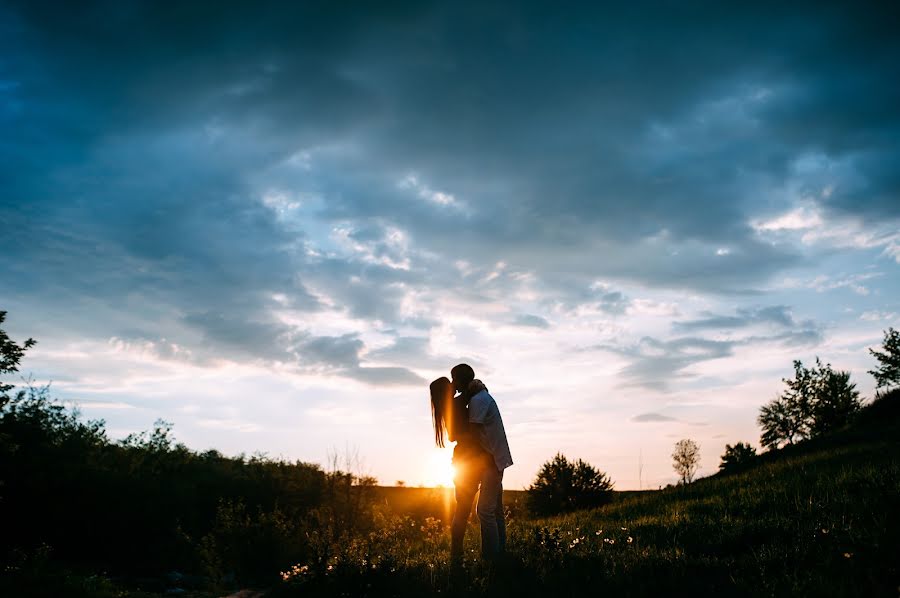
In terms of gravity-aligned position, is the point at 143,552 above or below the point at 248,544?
below

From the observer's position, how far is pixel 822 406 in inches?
1989

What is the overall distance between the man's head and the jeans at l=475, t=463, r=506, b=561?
115 cm

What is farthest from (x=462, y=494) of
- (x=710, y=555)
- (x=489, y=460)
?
(x=710, y=555)

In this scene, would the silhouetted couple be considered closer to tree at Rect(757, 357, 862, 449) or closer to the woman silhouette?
the woman silhouette

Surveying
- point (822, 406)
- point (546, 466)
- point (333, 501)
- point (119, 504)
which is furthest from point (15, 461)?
point (822, 406)

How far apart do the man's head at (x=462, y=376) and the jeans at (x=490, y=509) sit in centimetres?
115

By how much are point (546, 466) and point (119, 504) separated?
19.1 m

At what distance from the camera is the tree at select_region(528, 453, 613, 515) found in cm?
1867

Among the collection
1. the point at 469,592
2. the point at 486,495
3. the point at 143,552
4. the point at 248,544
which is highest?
the point at 486,495

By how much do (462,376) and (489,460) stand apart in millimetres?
1225

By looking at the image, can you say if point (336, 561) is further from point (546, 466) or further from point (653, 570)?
point (546, 466)

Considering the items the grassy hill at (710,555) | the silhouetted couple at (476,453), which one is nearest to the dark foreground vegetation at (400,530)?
the grassy hill at (710,555)

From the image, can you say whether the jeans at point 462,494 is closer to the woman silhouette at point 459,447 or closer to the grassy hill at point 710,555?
the woman silhouette at point 459,447

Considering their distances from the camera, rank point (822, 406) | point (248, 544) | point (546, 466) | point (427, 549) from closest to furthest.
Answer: point (427, 549) → point (248, 544) → point (546, 466) → point (822, 406)
